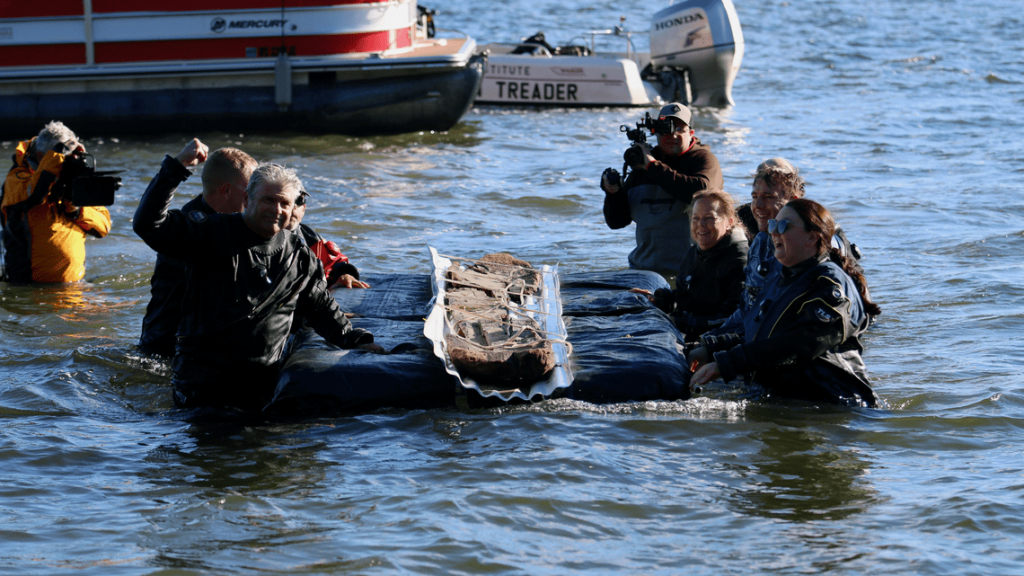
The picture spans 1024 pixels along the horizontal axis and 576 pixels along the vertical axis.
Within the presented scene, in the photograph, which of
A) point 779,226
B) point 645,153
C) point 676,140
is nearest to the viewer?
point 779,226

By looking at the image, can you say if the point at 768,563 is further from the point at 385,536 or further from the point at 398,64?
the point at 398,64

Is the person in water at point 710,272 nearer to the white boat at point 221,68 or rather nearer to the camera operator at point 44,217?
the camera operator at point 44,217

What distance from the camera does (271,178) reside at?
440 centimetres

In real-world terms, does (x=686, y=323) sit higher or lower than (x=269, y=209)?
lower

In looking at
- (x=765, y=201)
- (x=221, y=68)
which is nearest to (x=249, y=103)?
(x=221, y=68)

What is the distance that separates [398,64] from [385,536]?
37.7 feet

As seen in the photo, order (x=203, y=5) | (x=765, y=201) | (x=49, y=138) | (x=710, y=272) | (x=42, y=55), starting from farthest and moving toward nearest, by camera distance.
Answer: (x=203, y=5) → (x=42, y=55) → (x=49, y=138) → (x=710, y=272) → (x=765, y=201)

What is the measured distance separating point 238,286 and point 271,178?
1.70 ft

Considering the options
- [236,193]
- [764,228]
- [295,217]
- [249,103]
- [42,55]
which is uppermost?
[42,55]

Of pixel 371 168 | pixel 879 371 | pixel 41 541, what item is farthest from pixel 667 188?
pixel 371 168

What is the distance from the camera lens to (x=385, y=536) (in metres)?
3.99

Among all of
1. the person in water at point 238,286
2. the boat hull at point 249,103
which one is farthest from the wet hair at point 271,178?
the boat hull at point 249,103

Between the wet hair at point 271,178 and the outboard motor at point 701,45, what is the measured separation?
1489cm

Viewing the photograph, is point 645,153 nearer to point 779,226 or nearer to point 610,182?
point 610,182
